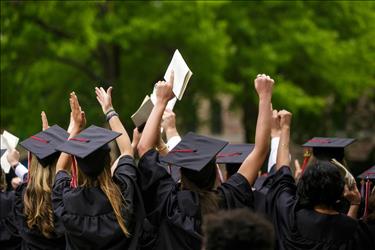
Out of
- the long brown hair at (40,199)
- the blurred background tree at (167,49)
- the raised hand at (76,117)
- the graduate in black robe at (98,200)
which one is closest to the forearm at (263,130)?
the graduate in black robe at (98,200)

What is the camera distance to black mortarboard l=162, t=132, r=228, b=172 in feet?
13.4

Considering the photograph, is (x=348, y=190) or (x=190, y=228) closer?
(x=190, y=228)

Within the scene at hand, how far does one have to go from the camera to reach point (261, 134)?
4227 millimetres

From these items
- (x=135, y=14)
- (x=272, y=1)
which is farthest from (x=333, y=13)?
(x=135, y=14)

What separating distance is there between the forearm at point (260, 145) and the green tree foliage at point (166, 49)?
8551 mm

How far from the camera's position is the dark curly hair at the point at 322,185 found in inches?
153

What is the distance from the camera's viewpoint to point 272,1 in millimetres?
13492

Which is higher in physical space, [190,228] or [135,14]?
[135,14]

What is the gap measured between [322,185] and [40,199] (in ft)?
6.89

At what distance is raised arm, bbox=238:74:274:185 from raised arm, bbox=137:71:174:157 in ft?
1.97

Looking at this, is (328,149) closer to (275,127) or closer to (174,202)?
(275,127)

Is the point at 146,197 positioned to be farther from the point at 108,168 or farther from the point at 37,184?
the point at 37,184

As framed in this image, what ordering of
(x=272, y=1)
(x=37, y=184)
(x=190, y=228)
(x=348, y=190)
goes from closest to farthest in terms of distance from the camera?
(x=190, y=228) < (x=348, y=190) < (x=37, y=184) < (x=272, y=1)

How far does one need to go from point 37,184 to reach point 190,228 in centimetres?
134
